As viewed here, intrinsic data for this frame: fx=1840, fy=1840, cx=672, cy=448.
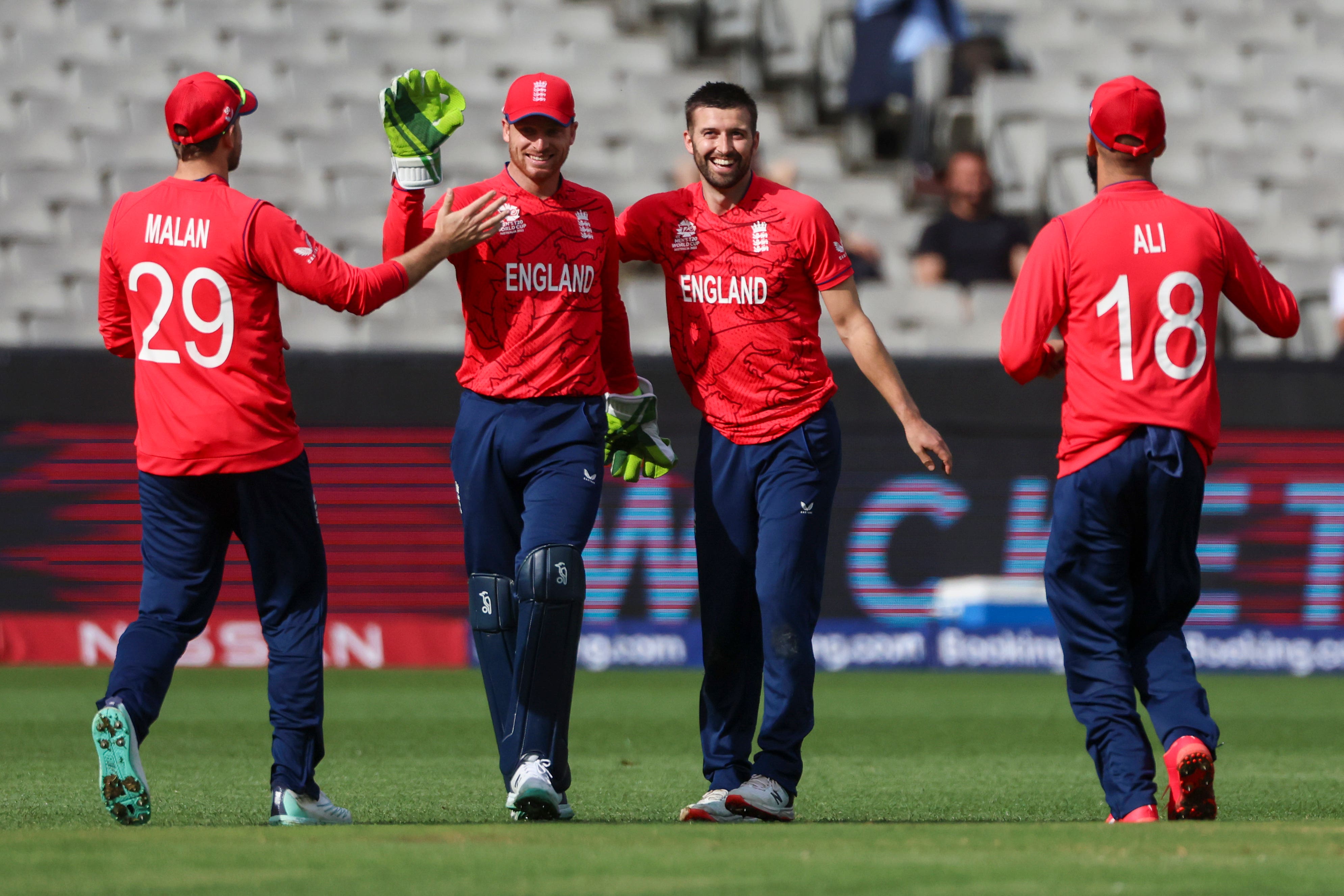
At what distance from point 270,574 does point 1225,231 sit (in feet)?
9.64

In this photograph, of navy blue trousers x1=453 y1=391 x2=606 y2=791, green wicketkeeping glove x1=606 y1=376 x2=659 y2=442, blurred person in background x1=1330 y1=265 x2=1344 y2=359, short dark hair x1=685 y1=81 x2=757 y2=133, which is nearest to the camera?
navy blue trousers x1=453 y1=391 x2=606 y2=791

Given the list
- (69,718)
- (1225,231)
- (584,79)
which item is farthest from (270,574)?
(584,79)

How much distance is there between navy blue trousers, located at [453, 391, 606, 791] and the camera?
18.0ft

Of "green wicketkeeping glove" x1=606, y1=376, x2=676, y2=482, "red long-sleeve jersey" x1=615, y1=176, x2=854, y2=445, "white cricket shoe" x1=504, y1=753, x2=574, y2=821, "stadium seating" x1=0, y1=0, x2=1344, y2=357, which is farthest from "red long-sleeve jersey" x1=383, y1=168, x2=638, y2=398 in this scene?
"stadium seating" x1=0, y1=0, x2=1344, y2=357

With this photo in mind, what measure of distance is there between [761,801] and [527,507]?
3.74 ft

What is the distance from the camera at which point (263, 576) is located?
5.37 m

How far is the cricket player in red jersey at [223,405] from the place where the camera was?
5.23 meters

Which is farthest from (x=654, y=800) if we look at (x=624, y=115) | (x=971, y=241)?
(x=624, y=115)

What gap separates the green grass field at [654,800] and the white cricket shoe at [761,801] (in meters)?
0.22

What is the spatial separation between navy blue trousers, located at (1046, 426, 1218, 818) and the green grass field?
330mm

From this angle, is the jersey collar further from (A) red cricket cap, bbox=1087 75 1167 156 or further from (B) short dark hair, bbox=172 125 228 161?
(B) short dark hair, bbox=172 125 228 161

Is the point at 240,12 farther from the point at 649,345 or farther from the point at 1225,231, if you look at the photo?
the point at 1225,231

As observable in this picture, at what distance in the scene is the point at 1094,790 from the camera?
652 cm

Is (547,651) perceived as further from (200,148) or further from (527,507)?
(200,148)
